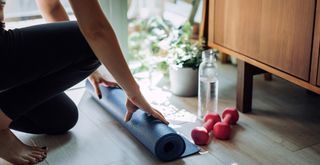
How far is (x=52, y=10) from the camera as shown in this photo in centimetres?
171

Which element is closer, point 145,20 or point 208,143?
point 208,143

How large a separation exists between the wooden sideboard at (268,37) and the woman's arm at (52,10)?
57 centimetres

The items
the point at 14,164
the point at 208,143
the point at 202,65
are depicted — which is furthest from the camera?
the point at 202,65

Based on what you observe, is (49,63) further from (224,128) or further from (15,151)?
(224,128)

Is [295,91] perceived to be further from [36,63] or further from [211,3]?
[36,63]

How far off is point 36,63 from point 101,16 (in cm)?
24

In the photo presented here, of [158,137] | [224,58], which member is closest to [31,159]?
[158,137]

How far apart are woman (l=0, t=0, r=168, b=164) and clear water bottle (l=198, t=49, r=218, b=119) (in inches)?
14.3

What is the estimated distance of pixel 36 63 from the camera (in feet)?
4.59

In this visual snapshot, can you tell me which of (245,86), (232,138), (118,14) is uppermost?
(118,14)

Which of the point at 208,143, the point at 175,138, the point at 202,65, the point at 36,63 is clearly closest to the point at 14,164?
the point at 36,63

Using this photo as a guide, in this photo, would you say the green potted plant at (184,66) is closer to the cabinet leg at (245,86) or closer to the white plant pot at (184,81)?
the white plant pot at (184,81)

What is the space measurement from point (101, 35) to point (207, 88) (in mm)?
679

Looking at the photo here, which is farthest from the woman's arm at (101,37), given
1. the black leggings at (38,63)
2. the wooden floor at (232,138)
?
the wooden floor at (232,138)
